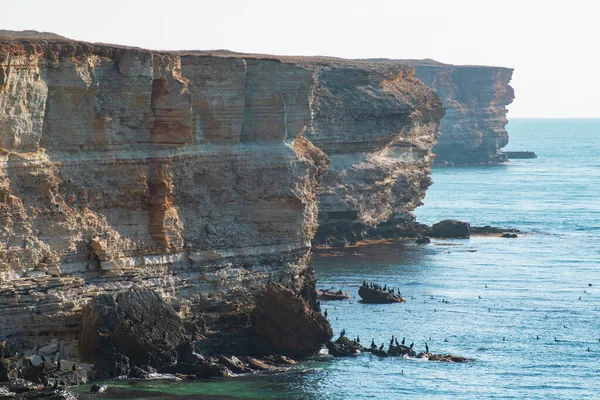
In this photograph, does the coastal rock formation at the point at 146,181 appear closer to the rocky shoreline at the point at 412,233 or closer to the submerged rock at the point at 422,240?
the rocky shoreline at the point at 412,233

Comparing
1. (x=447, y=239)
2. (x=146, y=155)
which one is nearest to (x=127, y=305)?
(x=146, y=155)

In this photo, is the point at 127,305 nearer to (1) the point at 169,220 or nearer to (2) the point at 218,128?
(1) the point at 169,220

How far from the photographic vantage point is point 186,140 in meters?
55.2

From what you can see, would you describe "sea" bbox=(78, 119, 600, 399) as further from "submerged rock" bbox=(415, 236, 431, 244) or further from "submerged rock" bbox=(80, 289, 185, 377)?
"submerged rock" bbox=(80, 289, 185, 377)

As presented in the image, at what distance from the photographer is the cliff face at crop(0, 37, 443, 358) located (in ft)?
161

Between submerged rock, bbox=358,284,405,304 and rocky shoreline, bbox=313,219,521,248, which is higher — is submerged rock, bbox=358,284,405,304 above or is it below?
below

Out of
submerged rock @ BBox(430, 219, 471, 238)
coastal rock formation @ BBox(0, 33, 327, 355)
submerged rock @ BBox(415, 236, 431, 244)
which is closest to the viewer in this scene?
coastal rock formation @ BBox(0, 33, 327, 355)

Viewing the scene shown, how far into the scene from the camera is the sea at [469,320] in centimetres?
5403

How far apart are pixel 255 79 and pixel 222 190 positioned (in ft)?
20.4

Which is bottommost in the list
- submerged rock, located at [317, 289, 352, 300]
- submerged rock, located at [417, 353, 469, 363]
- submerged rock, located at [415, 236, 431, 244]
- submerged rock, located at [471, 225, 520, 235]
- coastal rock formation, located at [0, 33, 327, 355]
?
submerged rock, located at [417, 353, 469, 363]

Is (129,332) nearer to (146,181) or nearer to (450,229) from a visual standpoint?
(146,181)

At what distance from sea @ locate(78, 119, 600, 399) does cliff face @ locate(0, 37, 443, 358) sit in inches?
171

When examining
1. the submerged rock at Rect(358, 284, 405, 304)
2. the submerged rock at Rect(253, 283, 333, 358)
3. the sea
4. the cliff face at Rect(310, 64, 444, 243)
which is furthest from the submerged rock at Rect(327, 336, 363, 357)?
the cliff face at Rect(310, 64, 444, 243)

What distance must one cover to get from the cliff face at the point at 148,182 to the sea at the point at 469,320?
14.2 ft
